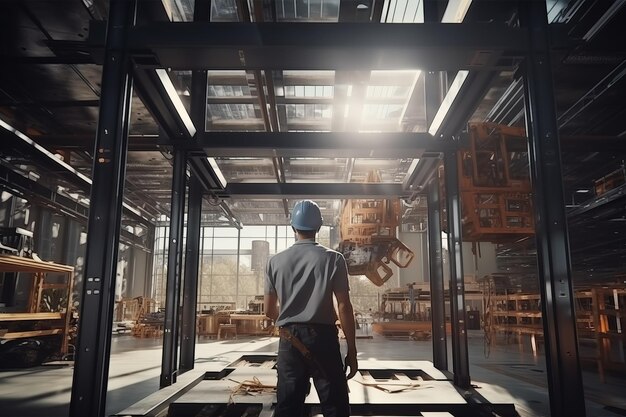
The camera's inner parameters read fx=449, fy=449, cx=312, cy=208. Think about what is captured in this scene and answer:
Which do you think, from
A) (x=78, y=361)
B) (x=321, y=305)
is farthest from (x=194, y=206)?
(x=321, y=305)

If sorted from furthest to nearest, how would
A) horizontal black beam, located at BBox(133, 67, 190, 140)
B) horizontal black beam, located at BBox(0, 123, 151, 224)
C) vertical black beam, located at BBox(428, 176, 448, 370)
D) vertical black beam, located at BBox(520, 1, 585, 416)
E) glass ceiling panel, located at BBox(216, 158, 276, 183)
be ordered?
glass ceiling panel, located at BBox(216, 158, 276, 183) < horizontal black beam, located at BBox(0, 123, 151, 224) < vertical black beam, located at BBox(428, 176, 448, 370) < horizontal black beam, located at BBox(133, 67, 190, 140) < vertical black beam, located at BBox(520, 1, 585, 416)

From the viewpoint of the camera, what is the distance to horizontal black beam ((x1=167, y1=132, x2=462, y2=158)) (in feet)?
20.7

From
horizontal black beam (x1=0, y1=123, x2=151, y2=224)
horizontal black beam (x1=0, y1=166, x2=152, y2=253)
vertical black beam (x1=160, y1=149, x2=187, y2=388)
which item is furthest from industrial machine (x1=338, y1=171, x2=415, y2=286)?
horizontal black beam (x1=0, y1=166, x2=152, y2=253)

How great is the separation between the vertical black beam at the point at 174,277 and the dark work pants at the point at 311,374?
3485 mm

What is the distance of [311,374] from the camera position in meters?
2.85

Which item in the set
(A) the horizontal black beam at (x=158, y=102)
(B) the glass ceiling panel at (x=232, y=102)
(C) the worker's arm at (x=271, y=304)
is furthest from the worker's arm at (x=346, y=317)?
(B) the glass ceiling panel at (x=232, y=102)

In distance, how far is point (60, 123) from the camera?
422 inches

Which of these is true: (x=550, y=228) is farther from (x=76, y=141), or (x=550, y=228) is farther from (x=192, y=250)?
(x=76, y=141)

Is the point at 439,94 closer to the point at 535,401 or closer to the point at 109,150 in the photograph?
the point at 535,401

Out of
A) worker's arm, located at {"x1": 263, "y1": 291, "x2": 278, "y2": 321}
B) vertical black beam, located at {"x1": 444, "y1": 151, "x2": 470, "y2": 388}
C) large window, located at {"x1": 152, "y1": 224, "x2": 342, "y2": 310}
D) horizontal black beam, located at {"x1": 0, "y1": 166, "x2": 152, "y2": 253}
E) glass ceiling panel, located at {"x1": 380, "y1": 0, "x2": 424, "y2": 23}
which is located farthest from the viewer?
large window, located at {"x1": 152, "y1": 224, "x2": 342, "y2": 310}

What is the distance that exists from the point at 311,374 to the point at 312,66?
9.68ft

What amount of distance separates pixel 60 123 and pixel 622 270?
2126 centimetres

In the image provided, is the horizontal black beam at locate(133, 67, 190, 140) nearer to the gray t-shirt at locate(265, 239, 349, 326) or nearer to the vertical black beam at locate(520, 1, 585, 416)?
the gray t-shirt at locate(265, 239, 349, 326)

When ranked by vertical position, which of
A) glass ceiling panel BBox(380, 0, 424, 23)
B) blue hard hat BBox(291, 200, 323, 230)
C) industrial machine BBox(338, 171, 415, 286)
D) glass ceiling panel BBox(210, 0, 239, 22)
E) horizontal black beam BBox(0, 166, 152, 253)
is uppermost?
glass ceiling panel BBox(210, 0, 239, 22)
